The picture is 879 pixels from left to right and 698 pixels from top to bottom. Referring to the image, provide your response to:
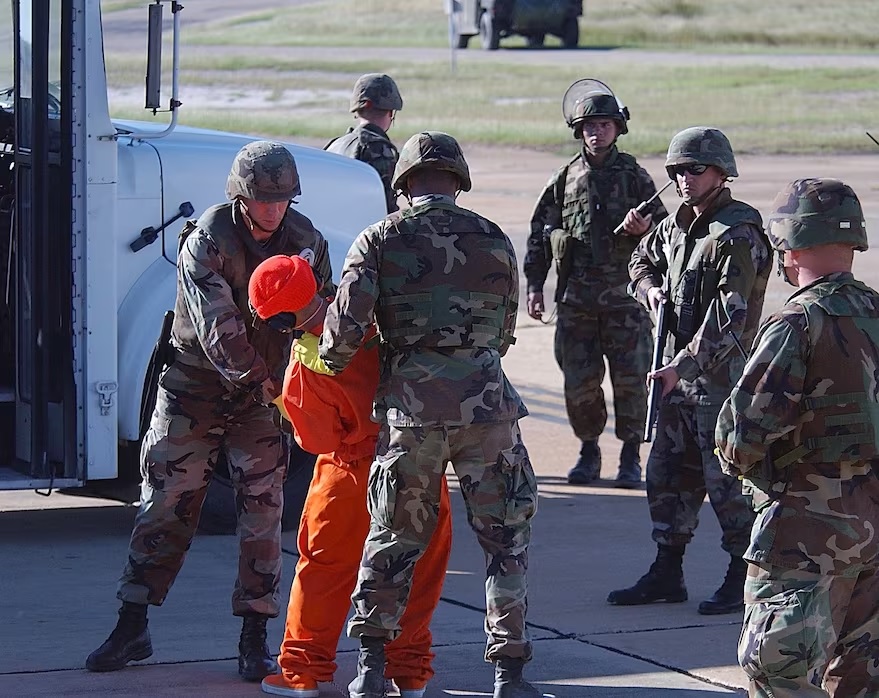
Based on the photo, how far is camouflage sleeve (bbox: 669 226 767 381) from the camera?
593 cm

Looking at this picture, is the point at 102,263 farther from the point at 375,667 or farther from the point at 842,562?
the point at 842,562

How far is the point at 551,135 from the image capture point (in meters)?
26.7

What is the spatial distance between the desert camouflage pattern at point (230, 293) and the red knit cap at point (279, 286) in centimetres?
28

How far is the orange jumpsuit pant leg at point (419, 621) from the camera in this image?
5082mm

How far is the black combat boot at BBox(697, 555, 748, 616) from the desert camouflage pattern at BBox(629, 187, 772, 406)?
633 mm

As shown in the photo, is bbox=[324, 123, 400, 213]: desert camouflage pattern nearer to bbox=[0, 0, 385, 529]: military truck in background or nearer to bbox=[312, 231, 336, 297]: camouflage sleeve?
bbox=[0, 0, 385, 529]: military truck in background

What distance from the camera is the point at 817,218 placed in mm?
4137

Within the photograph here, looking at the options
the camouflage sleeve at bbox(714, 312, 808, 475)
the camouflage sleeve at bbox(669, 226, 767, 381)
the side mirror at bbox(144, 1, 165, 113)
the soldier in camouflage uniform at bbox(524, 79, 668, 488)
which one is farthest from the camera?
the soldier in camouflage uniform at bbox(524, 79, 668, 488)

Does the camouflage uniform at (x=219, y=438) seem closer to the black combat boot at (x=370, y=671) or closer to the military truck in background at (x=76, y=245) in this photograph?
the black combat boot at (x=370, y=671)

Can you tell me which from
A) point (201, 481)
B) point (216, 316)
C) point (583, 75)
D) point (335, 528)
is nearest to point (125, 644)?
point (201, 481)

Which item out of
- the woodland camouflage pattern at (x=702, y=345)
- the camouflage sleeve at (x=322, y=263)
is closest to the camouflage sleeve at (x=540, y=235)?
the woodland camouflage pattern at (x=702, y=345)

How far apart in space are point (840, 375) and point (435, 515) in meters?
1.34

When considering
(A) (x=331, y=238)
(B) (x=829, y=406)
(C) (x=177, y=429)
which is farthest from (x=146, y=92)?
(B) (x=829, y=406)

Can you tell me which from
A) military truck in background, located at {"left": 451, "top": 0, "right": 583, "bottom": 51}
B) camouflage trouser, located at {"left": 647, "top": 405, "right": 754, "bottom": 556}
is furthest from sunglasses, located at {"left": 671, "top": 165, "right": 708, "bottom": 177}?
military truck in background, located at {"left": 451, "top": 0, "right": 583, "bottom": 51}
